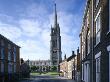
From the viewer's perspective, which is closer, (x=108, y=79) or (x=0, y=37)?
(x=108, y=79)

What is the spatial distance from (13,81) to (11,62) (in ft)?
22.8

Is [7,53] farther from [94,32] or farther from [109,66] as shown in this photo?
[109,66]

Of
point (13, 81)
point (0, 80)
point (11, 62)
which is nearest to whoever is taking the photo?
point (0, 80)

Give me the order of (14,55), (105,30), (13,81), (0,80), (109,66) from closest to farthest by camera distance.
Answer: (109,66)
(105,30)
(0,80)
(13,81)
(14,55)

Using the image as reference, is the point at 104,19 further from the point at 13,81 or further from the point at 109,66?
the point at 13,81

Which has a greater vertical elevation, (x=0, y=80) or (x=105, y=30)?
(x=105, y=30)

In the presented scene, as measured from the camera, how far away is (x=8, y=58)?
66062 millimetres

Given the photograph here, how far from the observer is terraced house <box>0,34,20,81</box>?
59.0 m

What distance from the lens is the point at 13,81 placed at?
6391 centimetres

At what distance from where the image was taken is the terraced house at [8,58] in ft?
194

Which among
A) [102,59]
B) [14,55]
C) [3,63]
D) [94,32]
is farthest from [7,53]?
[102,59]

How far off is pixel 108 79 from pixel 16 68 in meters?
63.4

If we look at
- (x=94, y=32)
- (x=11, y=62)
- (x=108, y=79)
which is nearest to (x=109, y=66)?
(x=108, y=79)

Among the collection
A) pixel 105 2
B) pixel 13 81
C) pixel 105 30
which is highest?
pixel 105 2
